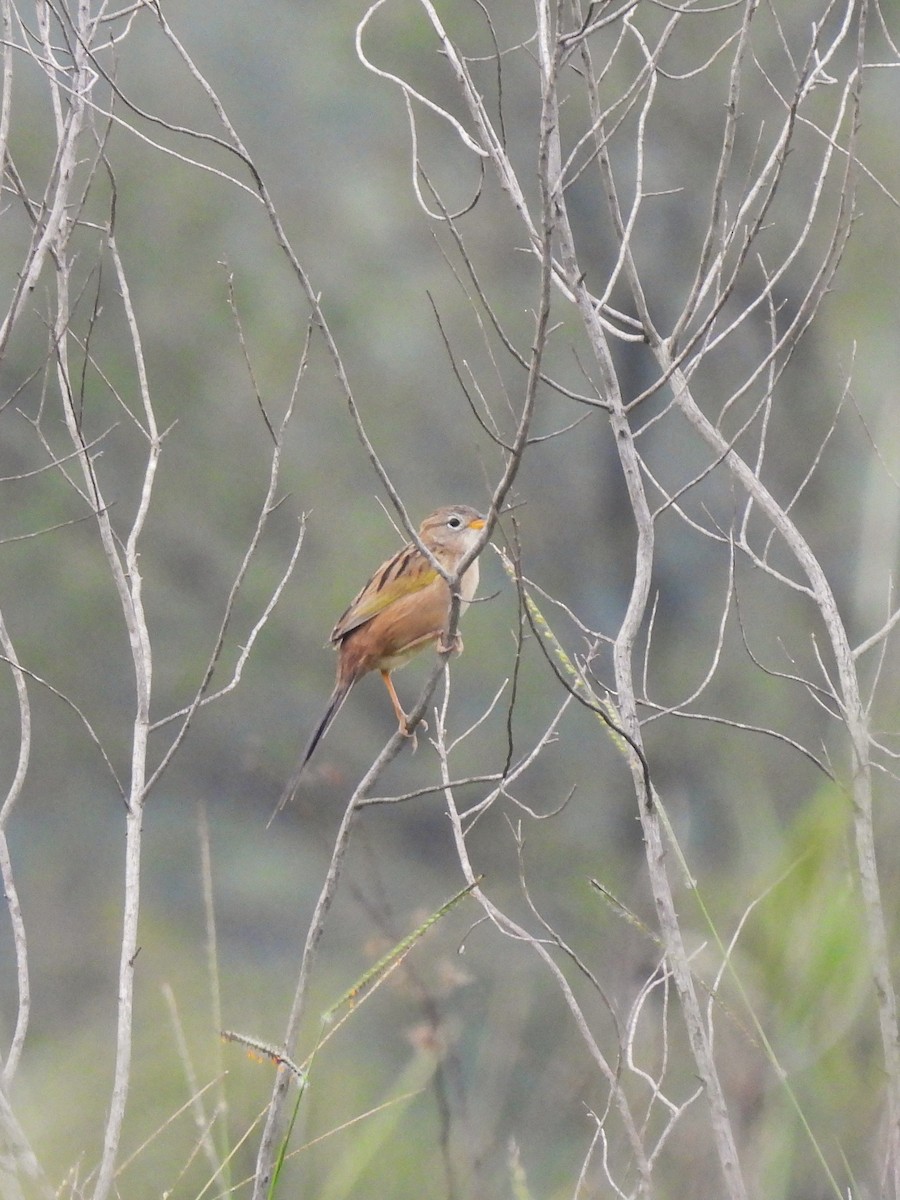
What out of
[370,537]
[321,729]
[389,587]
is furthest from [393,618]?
[370,537]

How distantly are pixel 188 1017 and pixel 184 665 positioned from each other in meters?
3.30

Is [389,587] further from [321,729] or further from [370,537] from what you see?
[370,537]

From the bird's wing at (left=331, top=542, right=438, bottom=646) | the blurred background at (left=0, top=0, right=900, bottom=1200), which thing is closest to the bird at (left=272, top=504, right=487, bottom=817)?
the bird's wing at (left=331, top=542, right=438, bottom=646)

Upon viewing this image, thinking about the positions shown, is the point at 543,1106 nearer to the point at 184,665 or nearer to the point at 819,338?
the point at 184,665

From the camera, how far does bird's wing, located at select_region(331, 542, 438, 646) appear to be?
681 cm

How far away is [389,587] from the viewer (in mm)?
6895

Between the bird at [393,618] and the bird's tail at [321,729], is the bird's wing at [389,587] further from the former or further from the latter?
the bird's tail at [321,729]

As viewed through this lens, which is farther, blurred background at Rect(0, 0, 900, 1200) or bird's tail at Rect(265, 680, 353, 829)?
blurred background at Rect(0, 0, 900, 1200)

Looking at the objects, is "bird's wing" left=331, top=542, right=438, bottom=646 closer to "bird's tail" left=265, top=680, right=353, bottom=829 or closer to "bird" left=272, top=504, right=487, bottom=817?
"bird" left=272, top=504, right=487, bottom=817

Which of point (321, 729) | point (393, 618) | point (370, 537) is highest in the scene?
point (393, 618)

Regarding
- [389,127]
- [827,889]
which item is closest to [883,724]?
[827,889]

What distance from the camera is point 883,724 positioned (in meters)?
3.15

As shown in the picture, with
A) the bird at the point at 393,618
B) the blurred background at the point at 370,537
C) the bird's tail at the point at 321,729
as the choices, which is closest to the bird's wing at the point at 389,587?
the bird at the point at 393,618

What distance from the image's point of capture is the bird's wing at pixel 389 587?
6.81 m
